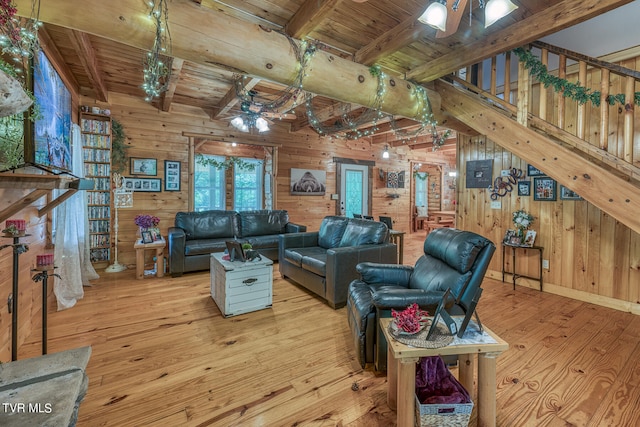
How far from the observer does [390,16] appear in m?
2.35

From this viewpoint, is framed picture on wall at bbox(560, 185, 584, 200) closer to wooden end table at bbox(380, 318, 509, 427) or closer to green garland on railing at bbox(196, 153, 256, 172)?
wooden end table at bbox(380, 318, 509, 427)

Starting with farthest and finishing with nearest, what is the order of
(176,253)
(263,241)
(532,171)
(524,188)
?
(263,241)
(176,253)
(524,188)
(532,171)

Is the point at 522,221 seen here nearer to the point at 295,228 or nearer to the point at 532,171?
the point at 532,171

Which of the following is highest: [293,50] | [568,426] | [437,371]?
[293,50]

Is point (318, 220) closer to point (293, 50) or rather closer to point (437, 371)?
point (293, 50)

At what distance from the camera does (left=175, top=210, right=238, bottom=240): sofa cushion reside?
451 centimetres

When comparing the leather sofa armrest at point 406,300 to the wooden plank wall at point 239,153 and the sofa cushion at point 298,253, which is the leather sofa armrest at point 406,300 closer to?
the sofa cushion at point 298,253

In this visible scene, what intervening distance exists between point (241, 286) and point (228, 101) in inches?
117

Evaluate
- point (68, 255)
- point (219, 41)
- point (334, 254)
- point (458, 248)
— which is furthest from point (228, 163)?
point (458, 248)

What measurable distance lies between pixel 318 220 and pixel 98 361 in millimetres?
4897

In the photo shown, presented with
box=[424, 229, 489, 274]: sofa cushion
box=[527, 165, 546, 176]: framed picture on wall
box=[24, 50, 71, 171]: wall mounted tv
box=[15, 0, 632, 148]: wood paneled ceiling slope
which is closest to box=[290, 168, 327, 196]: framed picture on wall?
box=[15, 0, 632, 148]: wood paneled ceiling slope

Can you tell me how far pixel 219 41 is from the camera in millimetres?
1936

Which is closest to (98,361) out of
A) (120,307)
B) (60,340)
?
(60,340)

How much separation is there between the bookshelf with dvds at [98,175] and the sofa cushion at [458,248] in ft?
15.3
